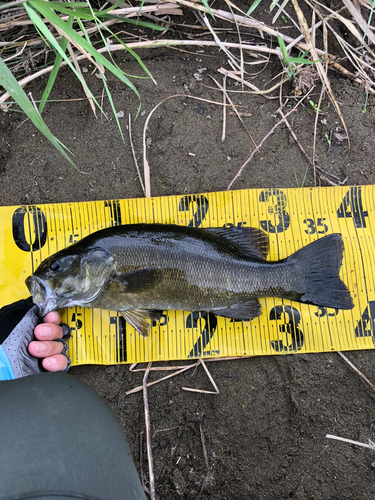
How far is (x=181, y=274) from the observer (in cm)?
321

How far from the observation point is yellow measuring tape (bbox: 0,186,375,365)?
3.54 metres

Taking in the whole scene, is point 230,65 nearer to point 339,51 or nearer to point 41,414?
point 339,51

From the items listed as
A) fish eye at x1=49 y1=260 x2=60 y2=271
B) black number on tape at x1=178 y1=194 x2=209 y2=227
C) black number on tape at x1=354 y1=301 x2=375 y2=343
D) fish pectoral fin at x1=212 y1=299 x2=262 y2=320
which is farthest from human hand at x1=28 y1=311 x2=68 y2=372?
black number on tape at x1=354 y1=301 x2=375 y2=343

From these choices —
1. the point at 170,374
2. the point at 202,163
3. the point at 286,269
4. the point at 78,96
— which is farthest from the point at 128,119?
the point at 170,374

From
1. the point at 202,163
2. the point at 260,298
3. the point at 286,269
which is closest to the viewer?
the point at 286,269

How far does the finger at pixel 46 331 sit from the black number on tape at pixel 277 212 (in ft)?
8.01

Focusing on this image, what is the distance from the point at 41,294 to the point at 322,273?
8.96 ft

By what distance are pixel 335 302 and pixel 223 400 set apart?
4.98 feet

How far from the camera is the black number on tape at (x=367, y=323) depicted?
3557 mm

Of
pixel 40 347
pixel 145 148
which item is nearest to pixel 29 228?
pixel 40 347

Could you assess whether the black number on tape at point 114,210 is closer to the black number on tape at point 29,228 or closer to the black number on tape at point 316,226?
the black number on tape at point 29,228

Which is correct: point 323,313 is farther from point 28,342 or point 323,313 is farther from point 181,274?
point 28,342

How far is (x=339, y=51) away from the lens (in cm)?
399

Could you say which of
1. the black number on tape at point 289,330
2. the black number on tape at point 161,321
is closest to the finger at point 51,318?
the black number on tape at point 161,321
